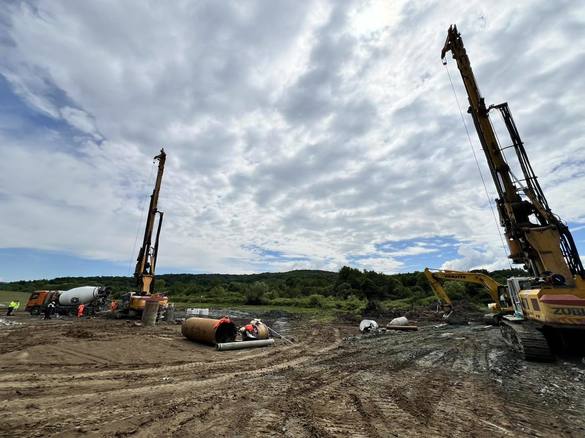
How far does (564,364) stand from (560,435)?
612cm

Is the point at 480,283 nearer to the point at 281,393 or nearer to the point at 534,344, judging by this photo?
the point at 534,344

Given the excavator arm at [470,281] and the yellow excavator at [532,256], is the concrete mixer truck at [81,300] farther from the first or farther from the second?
the yellow excavator at [532,256]

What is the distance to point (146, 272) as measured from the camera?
26.0 metres

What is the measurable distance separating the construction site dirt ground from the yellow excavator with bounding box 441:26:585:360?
1.13 m

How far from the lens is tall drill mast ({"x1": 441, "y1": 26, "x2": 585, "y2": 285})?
10766mm

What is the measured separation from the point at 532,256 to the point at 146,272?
24933 mm

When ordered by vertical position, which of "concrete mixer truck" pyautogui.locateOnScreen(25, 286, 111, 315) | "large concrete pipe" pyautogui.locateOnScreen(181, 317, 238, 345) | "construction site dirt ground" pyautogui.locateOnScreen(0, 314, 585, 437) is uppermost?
"concrete mixer truck" pyautogui.locateOnScreen(25, 286, 111, 315)

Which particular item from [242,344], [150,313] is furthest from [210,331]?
[150,313]

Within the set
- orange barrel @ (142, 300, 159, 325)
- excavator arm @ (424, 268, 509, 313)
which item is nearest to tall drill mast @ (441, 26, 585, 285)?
excavator arm @ (424, 268, 509, 313)

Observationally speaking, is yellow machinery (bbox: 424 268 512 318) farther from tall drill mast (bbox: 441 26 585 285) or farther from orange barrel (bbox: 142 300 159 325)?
orange barrel (bbox: 142 300 159 325)

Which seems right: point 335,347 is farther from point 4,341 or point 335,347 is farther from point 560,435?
point 4,341

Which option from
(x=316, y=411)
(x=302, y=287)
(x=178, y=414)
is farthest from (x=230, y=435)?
(x=302, y=287)

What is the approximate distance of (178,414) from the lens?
17.6ft

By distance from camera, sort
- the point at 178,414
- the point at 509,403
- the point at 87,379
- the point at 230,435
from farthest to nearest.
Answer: the point at 87,379 → the point at 509,403 → the point at 178,414 → the point at 230,435
